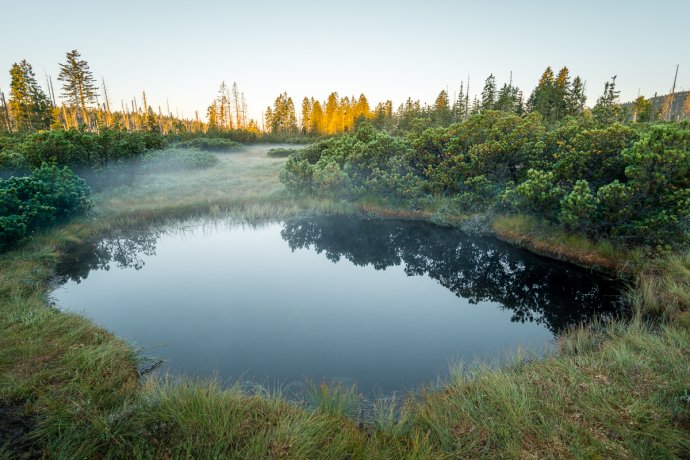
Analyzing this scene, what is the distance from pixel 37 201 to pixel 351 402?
12.4 metres

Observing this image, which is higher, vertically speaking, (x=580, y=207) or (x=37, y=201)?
(x=37, y=201)

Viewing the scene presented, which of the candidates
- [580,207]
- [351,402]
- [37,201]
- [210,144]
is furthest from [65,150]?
[210,144]

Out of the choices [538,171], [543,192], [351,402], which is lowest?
[351,402]

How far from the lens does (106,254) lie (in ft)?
38.4

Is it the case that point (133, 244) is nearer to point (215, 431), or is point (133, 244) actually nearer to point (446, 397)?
point (215, 431)

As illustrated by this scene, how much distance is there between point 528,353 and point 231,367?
543 cm

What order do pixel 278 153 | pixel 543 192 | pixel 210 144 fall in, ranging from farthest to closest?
pixel 210 144 < pixel 278 153 < pixel 543 192

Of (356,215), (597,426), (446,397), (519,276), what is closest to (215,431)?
(446,397)

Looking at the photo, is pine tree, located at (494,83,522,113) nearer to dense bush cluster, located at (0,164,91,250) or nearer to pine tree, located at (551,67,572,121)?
pine tree, located at (551,67,572,121)

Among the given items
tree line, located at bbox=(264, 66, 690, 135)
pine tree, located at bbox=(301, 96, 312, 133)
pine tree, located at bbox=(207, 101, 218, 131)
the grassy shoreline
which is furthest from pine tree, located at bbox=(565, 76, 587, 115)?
pine tree, located at bbox=(207, 101, 218, 131)

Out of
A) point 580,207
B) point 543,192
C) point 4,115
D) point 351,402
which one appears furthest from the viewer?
point 4,115

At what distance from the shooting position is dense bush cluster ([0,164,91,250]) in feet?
32.6

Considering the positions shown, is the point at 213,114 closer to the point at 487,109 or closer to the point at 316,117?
the point at 316,117

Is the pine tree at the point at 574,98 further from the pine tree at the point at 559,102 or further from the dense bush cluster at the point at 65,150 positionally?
the dense bush cluster at the point at 65,150
